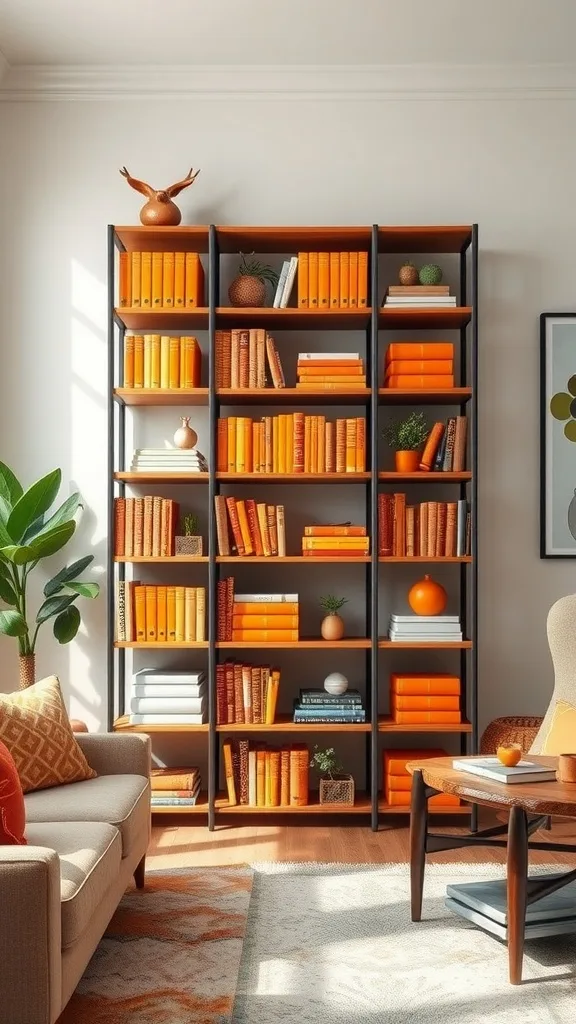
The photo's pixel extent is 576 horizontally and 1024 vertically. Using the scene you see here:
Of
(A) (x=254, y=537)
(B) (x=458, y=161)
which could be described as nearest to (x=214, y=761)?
(A) (x=254, y=537)

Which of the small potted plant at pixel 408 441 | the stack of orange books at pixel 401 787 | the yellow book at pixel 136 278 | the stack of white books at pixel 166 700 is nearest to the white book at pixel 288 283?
the yellow book at pixel 136 278

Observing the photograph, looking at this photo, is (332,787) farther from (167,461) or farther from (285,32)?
(285,32)

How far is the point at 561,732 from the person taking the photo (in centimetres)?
368

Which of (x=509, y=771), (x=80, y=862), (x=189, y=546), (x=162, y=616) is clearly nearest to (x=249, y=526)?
(x=189, y=546)

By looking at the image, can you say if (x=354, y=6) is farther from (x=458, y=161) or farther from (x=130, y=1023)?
(x=130, y=1023)

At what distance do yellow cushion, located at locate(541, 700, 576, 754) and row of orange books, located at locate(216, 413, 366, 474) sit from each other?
1.29 meters

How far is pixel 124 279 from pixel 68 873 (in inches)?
108

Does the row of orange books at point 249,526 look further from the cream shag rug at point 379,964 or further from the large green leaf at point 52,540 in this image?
the cream shag rug at point 379,964

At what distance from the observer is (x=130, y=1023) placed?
7.97 ft

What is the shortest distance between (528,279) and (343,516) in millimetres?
1402

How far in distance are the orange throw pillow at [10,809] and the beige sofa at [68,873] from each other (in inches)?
1.9

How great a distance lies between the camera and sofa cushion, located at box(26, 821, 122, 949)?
7.38 feet

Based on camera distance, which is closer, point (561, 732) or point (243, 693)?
point (561, 732)

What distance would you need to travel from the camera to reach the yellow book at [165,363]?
14.1ft
